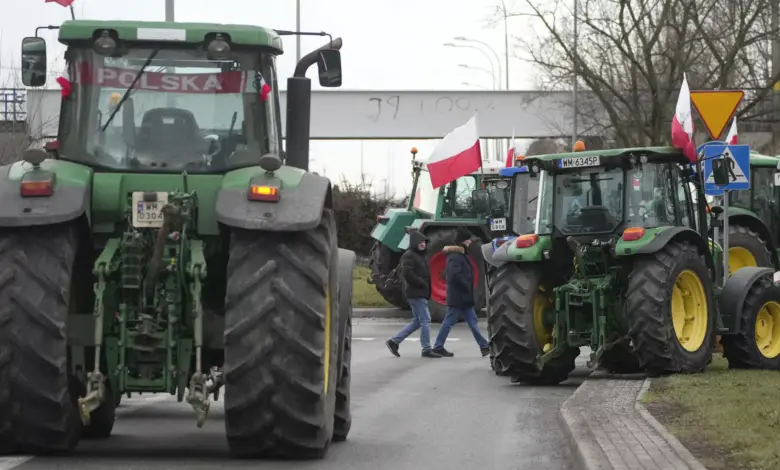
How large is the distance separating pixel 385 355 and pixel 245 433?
1303 centimetres

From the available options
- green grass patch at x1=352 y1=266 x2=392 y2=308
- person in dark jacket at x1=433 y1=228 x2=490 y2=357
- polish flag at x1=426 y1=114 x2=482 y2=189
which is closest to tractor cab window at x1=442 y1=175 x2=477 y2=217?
green grass patch at x1=352 y1=266 x2=392 y2=308

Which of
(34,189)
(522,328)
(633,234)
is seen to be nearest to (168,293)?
(34,189)

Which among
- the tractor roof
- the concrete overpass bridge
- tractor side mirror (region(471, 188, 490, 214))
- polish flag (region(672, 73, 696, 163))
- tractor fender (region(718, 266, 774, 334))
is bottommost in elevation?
tractor fender (region(718, 266, 774, 334))

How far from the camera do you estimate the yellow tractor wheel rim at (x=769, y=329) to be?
17.9 m

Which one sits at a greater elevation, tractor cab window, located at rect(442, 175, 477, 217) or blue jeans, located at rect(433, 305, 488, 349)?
tractor cab window, located at rect(442, 175, 477, 217)

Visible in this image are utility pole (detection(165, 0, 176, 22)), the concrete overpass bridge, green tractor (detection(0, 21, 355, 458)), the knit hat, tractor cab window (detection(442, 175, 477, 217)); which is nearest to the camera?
green tractor (detection(0, 21, 355, 458))

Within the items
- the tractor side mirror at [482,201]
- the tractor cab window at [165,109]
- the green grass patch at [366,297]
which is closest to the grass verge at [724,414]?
the tractor cab window at [165,109]

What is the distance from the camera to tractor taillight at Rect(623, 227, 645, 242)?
1627cm

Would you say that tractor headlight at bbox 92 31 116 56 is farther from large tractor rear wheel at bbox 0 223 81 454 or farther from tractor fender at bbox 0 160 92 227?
large tractor rear wheel at bbox 0 223 81 454

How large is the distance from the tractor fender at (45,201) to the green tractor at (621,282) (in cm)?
757

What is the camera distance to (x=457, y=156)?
24797mm

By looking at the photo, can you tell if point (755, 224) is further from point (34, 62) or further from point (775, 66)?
point (775, 66)

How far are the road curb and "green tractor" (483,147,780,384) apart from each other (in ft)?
6.28

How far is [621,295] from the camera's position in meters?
16.7
